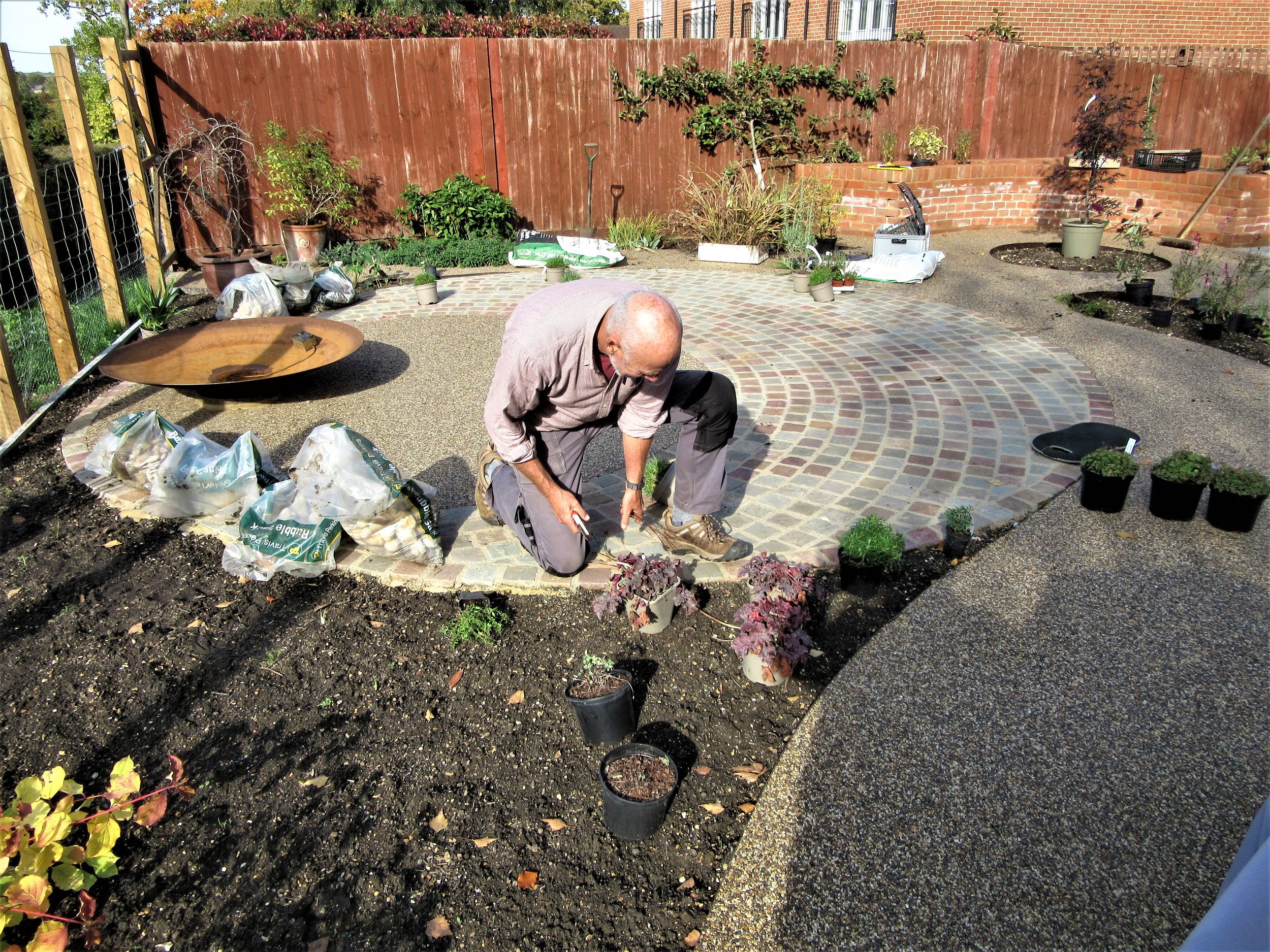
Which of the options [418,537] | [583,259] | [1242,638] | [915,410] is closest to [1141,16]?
[583,259]

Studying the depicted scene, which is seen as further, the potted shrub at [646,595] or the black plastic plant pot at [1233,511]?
the black plastic plant pot at [1233,511]

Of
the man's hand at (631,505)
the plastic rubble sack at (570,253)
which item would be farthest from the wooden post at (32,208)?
the plastic rubble sack at (570,253)

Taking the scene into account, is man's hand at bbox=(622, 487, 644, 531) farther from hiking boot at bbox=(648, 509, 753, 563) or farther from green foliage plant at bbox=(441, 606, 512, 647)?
green foliage plant at bbox=(441, 606, 512, 647)

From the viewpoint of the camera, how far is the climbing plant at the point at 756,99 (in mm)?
10922

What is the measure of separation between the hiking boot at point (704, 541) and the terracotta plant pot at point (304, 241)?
8149mm

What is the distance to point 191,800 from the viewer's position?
2.37 m

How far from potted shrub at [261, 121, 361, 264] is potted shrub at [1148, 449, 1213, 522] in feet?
30.8

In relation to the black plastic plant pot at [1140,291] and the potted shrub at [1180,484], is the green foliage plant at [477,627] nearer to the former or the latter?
the potted shrub at [1180,484]

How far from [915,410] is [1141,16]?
48.3ft

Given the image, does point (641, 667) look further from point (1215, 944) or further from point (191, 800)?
point (1215, 944)

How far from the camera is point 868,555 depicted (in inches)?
126

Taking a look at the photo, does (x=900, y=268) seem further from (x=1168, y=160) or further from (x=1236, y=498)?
(x=1236, y=498)

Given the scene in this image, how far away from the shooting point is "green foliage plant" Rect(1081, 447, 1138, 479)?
3.67 m

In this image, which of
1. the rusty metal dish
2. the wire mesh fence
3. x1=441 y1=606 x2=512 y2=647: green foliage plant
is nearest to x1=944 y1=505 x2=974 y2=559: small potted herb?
x1=441 y1=606 x2=512 y2=647: green foliage plant
